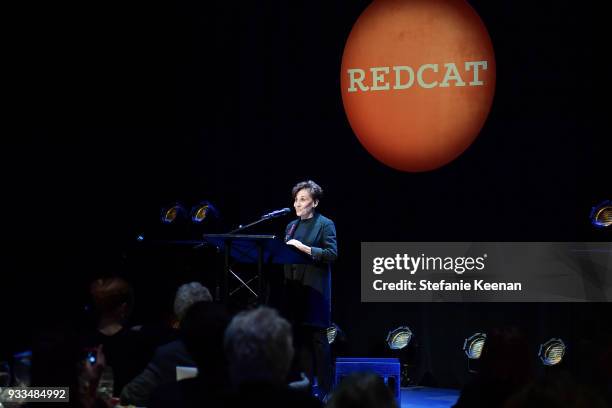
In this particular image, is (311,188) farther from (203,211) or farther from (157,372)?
(157,372)

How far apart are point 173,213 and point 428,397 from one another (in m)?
2.72

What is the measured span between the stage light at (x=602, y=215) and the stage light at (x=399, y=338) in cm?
194

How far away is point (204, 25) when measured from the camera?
7.28 m

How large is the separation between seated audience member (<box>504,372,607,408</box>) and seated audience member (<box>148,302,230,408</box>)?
31.3 inches

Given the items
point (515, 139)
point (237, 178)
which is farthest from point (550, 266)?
point (237, 178)

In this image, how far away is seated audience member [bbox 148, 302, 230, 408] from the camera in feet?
6.93

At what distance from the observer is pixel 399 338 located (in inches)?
271

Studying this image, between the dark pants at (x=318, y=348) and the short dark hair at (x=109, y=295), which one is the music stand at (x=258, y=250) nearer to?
the dark pants at (x=318, y=348)

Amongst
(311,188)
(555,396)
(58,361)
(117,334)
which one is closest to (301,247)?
(311,188)

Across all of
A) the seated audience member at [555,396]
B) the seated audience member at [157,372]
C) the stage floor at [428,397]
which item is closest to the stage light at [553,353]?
the stage floor at [428,397]

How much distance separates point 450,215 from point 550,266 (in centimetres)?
95

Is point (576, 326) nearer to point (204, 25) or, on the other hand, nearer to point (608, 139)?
point (608, 139)

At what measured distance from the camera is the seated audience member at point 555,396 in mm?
1633

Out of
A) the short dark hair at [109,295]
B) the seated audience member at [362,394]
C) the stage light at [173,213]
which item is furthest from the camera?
the stage light at [173,213]
